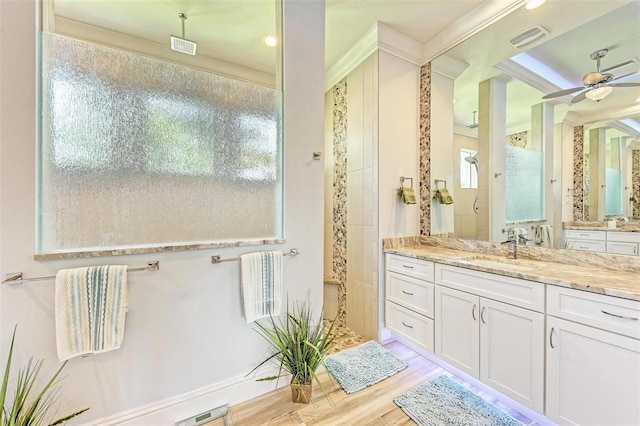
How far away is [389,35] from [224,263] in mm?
2497

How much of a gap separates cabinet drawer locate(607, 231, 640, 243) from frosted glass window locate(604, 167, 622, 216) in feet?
0.44

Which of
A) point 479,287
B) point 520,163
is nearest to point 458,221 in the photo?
point 520,163

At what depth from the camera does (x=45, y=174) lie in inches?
48.3

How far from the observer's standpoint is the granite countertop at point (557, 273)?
122cm

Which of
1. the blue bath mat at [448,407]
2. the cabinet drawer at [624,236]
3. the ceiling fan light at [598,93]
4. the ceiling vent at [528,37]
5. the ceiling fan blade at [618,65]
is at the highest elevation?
the ceiling vent at [528,37]

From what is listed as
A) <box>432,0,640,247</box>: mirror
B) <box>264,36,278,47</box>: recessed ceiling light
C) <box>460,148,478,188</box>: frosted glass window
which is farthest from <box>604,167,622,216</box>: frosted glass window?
<box>264,36,278,47</box>: recessed ceiling light

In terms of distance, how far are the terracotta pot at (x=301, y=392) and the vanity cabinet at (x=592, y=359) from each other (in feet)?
4.46

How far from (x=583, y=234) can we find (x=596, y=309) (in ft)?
2.54

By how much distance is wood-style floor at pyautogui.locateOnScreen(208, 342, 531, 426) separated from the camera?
1.50 meters

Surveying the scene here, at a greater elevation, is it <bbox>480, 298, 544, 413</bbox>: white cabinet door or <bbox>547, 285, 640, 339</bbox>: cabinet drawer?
<bbox>547, 285, 640, 339</bbox>: cabinet drawer

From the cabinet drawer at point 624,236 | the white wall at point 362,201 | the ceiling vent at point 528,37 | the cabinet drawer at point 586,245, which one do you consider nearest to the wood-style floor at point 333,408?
the white wall at point 362,201

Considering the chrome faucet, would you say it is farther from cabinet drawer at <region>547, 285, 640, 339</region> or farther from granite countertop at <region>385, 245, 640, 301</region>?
cabinet drawer at <region>547, 285, 640, 339</region>

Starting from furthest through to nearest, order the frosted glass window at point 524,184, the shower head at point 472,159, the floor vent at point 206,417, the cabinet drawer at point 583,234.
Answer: the shower head at point 472,159
the frosted glass window at point 524,184
the cabinet drawer at point 583,234
the floor vent at point 206,417

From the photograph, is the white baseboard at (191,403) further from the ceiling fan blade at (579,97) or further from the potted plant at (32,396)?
the ceiling fan blade at (579,97)
